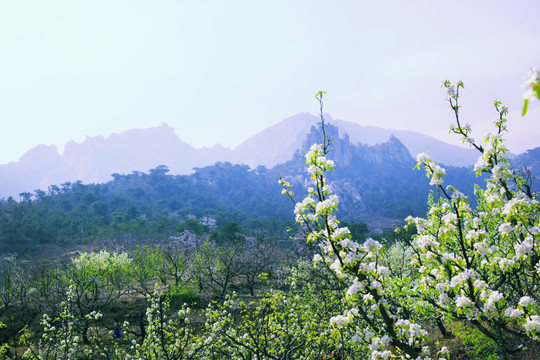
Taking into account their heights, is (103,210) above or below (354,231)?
above

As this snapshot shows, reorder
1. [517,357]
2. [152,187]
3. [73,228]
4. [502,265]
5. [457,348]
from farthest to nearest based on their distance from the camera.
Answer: [152,187] → [73,228] → [457,348] → [517,357] → [502,265]

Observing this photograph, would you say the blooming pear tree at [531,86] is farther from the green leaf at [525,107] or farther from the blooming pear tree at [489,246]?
the blooming pear tree at [489,246]

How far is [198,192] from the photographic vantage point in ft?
554

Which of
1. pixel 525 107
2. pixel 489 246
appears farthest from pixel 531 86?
pixel 489 246

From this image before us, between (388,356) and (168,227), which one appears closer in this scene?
(388,356)

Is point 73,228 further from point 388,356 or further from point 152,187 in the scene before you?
point 388,356

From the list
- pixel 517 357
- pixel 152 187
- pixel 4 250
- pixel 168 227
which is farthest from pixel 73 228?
pixel 517 357

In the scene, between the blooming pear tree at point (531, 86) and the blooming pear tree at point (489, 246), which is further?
the blooming pear tree at point (489, 246)

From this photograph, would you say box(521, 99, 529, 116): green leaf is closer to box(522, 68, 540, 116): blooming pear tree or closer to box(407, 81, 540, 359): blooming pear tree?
box(522, 68, 540, 116): blooming pear tree

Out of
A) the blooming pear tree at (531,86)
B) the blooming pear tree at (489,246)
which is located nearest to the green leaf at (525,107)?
the blooming pear tree at (531,86)

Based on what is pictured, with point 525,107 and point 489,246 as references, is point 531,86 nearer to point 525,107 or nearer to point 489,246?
point 525,107

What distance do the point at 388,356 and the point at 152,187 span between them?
164 m

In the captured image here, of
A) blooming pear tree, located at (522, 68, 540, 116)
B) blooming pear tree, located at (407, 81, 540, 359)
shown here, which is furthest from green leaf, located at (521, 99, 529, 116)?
blooming pear tree, located at (407, 81, 540, 359)

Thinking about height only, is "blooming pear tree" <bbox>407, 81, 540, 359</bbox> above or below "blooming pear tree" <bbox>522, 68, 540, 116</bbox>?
below
